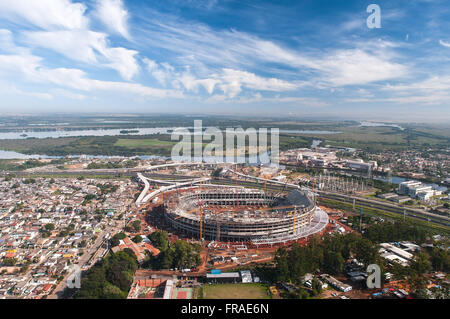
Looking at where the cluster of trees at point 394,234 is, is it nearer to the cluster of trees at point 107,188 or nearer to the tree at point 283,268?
the tree at point 283,268

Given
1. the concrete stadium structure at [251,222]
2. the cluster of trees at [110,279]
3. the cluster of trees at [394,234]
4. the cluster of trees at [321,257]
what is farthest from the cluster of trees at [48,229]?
the cluster of trees at [394,234]

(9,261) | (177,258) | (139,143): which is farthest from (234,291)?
(139,143)

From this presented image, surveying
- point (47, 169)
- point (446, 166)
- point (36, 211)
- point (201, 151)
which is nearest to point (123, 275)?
point (36, 211)

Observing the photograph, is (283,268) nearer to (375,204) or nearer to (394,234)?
(394,234)

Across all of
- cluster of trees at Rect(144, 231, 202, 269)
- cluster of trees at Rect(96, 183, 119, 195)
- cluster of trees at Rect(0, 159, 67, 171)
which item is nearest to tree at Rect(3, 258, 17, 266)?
cluster of trees at Rect(144, 231, 202, 269)

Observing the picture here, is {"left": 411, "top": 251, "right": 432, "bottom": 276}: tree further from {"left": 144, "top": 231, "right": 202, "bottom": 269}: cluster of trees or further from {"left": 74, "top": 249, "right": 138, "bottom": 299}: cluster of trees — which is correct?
{"left": 74, "top": 249, "right": 138, "bottom": 299}: cluster of trees
